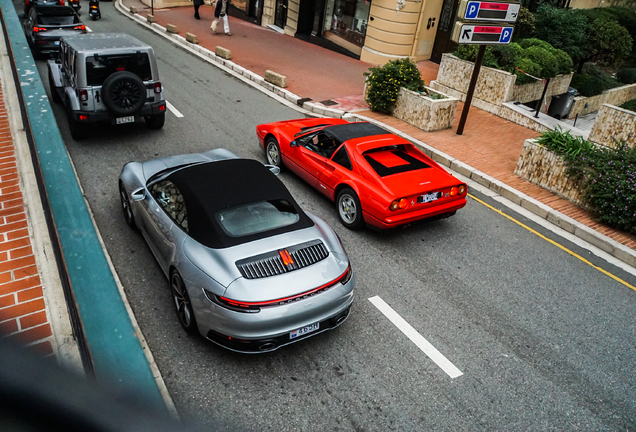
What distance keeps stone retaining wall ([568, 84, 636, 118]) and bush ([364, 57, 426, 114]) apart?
6.71 m

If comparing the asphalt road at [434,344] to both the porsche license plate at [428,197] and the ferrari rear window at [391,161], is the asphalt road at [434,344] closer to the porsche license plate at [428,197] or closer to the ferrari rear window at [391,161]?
the porsche license plate at [428,197]

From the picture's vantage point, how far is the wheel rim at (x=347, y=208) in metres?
7.61

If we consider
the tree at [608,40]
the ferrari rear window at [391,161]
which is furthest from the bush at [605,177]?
the tree at [608,40]

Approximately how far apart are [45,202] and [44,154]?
1.37m

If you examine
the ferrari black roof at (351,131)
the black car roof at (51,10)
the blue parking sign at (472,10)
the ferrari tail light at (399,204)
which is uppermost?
the blue parking sign at (472,10)

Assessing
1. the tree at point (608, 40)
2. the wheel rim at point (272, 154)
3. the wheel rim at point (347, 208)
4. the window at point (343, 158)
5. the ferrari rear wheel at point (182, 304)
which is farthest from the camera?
the tree at point (608, 40)

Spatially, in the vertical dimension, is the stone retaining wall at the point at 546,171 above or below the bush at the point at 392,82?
below

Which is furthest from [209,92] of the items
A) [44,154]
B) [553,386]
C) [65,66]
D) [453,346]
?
[553,386]

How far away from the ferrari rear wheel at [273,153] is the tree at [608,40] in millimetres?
13766

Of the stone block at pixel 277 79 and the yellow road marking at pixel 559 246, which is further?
the stone block at pixel 277 79

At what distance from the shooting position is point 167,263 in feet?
17.8

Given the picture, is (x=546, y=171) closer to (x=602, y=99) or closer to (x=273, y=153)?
(x=273, y=153)

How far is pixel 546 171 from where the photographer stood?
959 centimetres

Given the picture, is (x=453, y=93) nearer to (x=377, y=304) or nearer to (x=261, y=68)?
(x=261, y=68)
